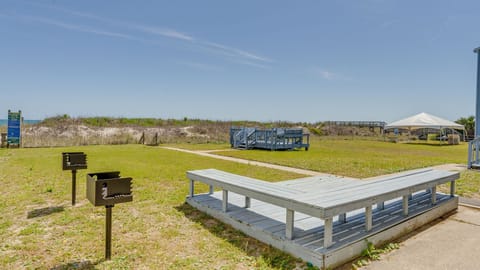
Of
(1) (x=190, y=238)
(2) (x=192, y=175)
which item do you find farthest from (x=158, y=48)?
(1) (x=190, y=238)

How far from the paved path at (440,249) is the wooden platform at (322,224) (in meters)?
0.16

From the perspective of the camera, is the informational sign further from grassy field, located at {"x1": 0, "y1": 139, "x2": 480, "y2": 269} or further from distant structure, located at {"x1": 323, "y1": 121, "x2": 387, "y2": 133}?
distant structure, located at {"x1": 323, "y1": 121, "x2": 387, "y2": 133}

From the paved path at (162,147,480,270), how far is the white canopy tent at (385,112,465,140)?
21.6m

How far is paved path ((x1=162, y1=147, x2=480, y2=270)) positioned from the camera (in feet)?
8.35

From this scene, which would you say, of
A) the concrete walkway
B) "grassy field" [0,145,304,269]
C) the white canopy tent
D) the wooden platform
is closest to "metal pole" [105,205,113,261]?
"grassy field" [0,145,304,269]

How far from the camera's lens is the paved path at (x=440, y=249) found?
2.54 meters

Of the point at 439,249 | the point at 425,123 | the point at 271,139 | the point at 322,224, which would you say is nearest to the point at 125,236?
the point at 322,224

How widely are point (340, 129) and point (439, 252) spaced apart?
36943 mm

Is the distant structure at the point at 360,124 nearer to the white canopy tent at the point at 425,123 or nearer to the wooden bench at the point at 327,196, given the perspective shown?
the white canopy tent at the point at 425,123

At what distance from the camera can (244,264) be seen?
2.59m

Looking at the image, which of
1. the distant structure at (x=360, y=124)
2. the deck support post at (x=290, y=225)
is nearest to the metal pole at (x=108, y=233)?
the deck support post at (x=290, y=225)

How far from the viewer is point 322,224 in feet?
10.6

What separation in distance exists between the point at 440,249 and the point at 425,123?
23.6 m

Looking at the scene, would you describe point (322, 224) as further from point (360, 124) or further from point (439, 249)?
point (360, 124)
